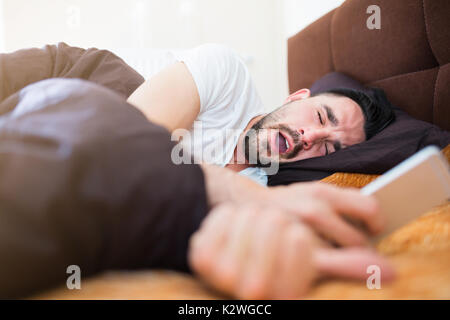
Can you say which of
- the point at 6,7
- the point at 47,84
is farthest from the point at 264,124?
the point at 6,7

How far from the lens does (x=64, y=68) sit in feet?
3.83

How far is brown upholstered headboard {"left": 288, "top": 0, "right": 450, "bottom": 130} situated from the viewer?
107 centimetres

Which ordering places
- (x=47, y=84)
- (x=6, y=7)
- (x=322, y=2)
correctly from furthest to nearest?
(x=6, y=7) → (x=322, y=2) → (x=47, y=84)

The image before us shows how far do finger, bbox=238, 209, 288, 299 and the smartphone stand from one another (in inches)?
6.6

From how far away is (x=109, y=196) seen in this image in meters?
0.34

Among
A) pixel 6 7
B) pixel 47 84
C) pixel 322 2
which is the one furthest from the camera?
pixel 6 7

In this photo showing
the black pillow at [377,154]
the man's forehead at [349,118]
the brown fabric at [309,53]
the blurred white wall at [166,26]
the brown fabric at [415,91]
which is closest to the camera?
the black pillow at [377,154]

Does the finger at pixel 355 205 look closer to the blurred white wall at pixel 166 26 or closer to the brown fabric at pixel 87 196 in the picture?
the brown fabric at pixel 87 196

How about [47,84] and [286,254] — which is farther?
[47,84]

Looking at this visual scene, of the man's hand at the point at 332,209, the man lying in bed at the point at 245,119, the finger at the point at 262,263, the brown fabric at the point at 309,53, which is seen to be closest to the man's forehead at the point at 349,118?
the man lying in bed at the point at 245,119

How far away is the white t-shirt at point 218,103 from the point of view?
4.01 feet
